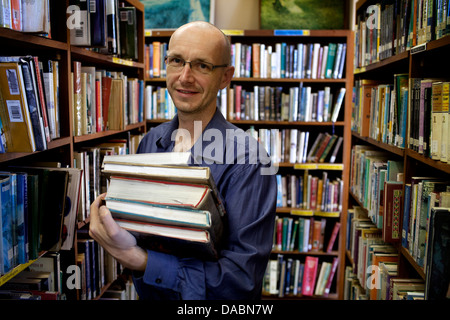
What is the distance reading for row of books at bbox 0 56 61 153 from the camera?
125 cm

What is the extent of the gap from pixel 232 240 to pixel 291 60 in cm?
269

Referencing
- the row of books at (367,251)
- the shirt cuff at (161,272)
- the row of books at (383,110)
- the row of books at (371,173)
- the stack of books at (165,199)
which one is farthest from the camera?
the row of books at (367,251)

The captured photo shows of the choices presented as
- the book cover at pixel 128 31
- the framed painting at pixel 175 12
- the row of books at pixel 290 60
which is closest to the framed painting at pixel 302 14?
the row of books at pixel 290 60

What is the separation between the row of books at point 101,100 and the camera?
1866 millimetres

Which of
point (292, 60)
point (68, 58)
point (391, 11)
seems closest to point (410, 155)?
point (391, 11)

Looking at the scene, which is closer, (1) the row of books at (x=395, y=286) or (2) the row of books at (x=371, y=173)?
(1) the row of books at (x=395, y=286)

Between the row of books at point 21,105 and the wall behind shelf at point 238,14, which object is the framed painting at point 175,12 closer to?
the wall behind shelf at point 238,14

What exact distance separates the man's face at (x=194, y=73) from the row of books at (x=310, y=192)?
2347 mm

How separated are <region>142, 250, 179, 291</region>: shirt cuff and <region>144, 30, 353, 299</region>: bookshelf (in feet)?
8.27

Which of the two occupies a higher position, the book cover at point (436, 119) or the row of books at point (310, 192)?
the book cover at point (436, 119)

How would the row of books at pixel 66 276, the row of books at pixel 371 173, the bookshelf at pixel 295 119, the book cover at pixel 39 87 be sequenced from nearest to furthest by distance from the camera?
1. the book cover at pixel 39 87
2. the row of books at pixel 66 276
3. the row of books at pixel 371 173
4. the bookshelf at pixel 295 119

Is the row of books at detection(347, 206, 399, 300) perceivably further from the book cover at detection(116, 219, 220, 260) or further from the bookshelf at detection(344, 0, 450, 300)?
the book cover at detection(116, 219, 220, 260)

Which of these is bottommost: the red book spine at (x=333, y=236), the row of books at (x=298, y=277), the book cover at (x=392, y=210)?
the row of books at (x=298, y=277)
